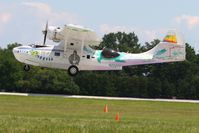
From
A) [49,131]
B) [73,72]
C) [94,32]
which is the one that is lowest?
[49,131]

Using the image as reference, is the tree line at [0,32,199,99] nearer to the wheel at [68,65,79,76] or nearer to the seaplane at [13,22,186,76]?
the seaplane at [13,22,186,76]

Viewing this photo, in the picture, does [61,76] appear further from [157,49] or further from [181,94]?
[157,49]

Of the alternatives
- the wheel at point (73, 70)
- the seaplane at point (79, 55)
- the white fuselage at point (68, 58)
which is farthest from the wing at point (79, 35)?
the wheel at point (73, 70)

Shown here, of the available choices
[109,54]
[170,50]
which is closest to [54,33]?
[109,54]

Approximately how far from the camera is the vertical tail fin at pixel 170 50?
148 feet

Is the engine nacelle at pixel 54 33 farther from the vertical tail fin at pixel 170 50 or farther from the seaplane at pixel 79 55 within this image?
the vertical tail fin at pixel 170 50

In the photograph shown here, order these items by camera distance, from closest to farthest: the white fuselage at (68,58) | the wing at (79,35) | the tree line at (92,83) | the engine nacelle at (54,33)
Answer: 1. the wing at (79,35)
2. the engine nacelle at (54,33)
3. the white fuselage at (68,58)
4. the tree line at (92,83)

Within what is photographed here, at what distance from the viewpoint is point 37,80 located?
9194 centimetres

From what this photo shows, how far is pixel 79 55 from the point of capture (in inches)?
1774

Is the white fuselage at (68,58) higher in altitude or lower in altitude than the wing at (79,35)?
lower

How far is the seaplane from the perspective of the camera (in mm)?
43812

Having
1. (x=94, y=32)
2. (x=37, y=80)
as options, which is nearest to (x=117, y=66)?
(x=94, y=32)

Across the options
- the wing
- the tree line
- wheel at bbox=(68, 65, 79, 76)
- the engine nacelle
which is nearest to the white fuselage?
wheel at bbox=(68, 65, 79, 76)

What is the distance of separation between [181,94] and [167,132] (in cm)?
8108
